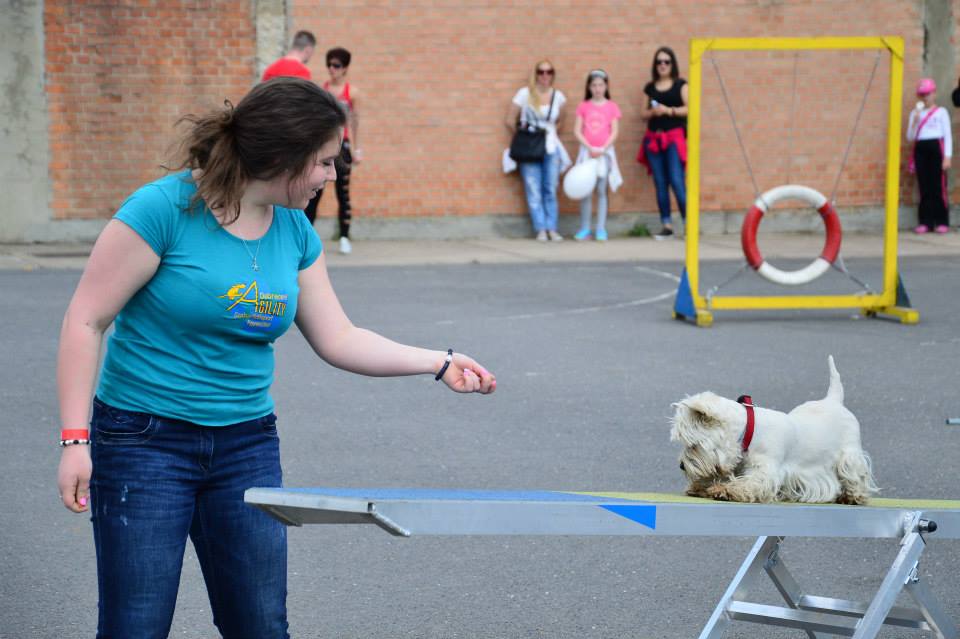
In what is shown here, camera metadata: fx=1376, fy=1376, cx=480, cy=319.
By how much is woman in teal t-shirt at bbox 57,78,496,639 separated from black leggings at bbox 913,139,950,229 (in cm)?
1657

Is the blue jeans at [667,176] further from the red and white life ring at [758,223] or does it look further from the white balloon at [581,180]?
the red and white life ring at [758,223]

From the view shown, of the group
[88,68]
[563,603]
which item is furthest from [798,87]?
[563,603]

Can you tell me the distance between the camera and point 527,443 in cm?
729

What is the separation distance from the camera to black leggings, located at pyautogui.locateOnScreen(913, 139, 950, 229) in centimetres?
1845

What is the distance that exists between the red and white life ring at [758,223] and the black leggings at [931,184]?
25.0ft

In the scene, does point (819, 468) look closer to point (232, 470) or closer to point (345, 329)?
point (345, 329)

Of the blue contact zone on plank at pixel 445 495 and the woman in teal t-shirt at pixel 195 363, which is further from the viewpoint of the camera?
the woman in teal t-shirt at pixel 195 363

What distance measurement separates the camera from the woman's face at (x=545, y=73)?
17.3m

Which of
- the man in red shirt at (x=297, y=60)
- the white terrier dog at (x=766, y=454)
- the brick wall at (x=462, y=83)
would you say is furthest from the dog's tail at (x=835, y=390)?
the brick wall at (x=462, y=83)

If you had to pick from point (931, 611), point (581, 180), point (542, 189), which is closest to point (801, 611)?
point (931, 611)

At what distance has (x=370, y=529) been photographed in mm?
5898

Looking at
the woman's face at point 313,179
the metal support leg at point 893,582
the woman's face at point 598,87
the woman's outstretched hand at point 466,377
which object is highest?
the woman's face at point 598,87

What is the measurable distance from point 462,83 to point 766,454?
1408 centimetres

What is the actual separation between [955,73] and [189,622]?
660 inches
